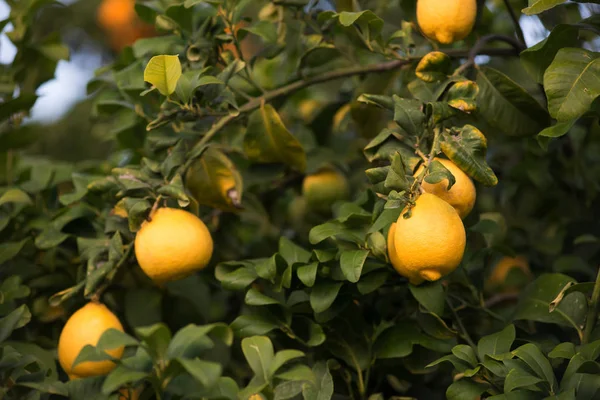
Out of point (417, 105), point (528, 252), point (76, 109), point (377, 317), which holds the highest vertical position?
point (417, 105)

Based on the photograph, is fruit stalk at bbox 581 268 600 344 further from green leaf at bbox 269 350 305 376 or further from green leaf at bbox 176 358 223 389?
green leaf at bbox 176 358 223 389

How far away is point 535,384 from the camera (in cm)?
94

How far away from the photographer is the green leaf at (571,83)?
3.28 feet

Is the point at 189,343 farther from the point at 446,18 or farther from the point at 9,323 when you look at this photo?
the point at 446,18

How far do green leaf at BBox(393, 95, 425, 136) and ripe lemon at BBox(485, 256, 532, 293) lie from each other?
513 mm

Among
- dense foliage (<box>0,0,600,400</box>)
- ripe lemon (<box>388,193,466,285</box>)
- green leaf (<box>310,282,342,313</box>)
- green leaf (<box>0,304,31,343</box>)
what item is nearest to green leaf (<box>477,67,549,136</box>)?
dense foliage (<box>0,0,600,400</box>)

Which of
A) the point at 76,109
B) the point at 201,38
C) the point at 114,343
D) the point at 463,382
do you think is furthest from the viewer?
the point at 76,109

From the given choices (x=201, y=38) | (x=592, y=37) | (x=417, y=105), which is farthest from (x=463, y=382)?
(x=592, y=37)

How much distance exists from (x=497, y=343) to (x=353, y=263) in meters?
0.23

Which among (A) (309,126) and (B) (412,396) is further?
(A) (309,126)

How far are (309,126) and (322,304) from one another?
64 cm

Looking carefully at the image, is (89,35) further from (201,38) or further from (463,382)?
(463,382)

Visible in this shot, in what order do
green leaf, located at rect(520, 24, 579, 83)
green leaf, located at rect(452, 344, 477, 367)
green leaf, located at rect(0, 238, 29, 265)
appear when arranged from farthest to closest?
1. green leaf, located at rect(0, 238, 29, 265)
2. green leaf, located at rect(520, 24, 579, 83)
3. green leaf, located at rect(452, 344, 477, 367)

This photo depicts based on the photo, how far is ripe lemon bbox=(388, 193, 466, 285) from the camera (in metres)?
0.93
